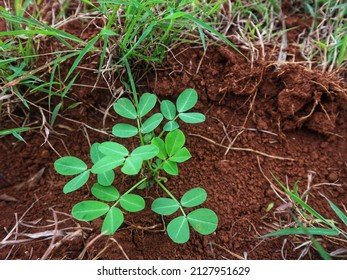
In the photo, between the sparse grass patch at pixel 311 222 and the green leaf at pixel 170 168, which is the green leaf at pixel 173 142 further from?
the sparse grass patch at pixel 311 222

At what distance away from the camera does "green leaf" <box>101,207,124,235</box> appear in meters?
1.02

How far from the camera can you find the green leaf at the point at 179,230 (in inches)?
40.7

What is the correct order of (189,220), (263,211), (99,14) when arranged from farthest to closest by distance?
1. (99,14)
2. (263,211)
3. (189,220)

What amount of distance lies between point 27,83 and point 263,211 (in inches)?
38.6

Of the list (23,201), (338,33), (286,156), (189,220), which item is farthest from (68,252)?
(338,33)

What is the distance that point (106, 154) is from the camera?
3.56 ft

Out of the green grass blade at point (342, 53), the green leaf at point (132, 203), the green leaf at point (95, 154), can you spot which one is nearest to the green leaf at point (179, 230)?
the green leaf at point (132, 203)

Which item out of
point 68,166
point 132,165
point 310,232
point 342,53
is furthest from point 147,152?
point 342,53

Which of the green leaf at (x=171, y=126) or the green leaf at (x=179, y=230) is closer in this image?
the green leaf at (x=179, y=230)

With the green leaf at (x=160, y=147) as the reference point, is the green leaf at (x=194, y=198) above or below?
below

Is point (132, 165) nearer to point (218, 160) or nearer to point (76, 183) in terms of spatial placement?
point (76, 183)

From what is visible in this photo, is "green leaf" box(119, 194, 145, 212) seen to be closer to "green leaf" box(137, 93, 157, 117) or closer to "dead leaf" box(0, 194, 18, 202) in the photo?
"green leaf" box(137, 93, 157, 117)
